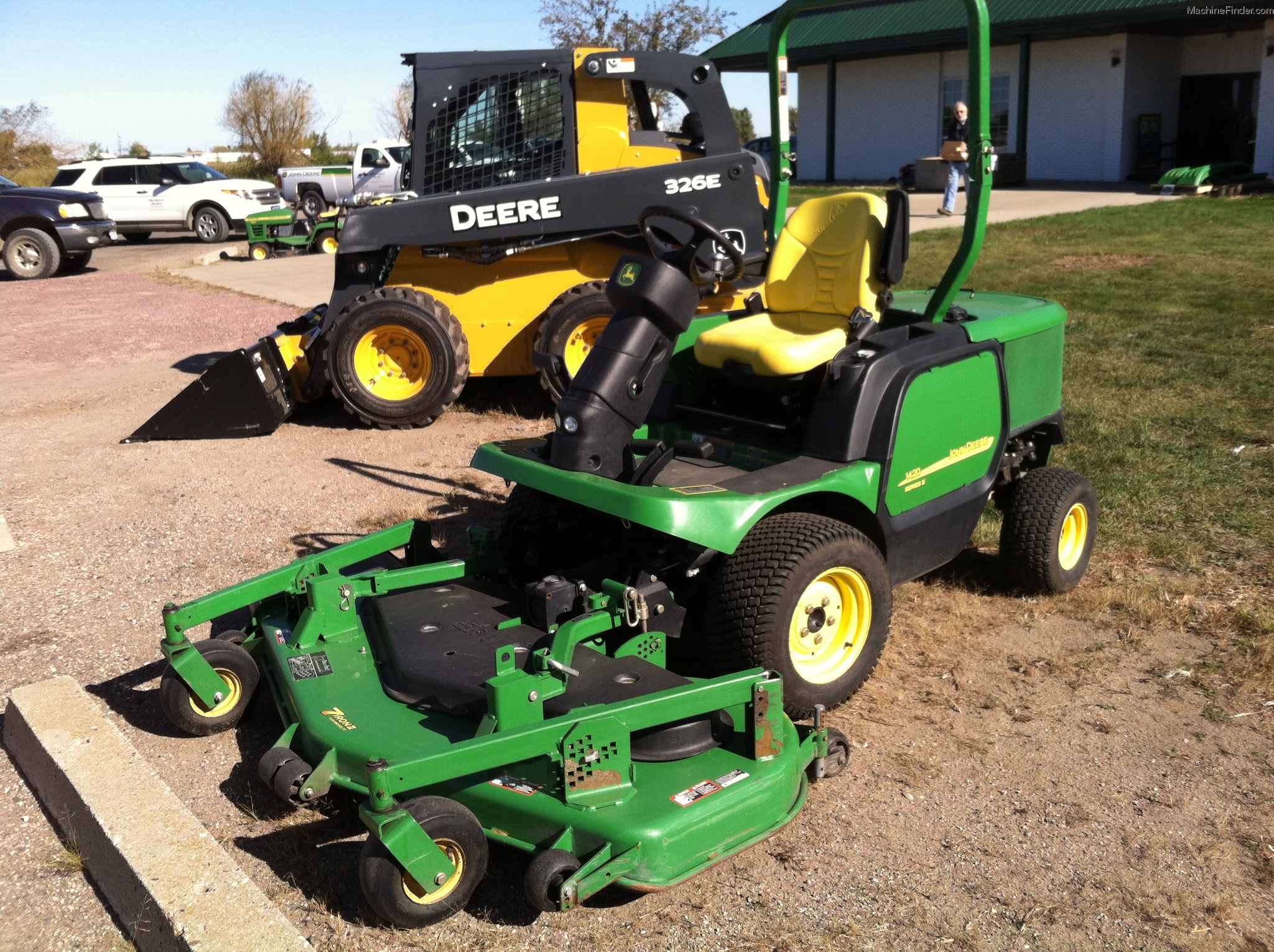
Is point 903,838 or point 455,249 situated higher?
point 455,249

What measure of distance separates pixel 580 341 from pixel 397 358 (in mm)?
1210

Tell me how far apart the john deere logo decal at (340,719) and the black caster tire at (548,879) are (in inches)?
31.5

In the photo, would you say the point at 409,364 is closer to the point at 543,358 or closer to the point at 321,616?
the point at 543,358

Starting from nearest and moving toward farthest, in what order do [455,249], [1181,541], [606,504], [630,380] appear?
[606,504], [630,380], [1181,541], [455,249]

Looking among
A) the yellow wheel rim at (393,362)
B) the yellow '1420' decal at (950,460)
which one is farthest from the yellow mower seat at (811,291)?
the yellow wheel rim at (393,362)

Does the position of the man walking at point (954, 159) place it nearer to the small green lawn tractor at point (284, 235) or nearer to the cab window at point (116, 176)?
the small green lawn tractor at point (284, 235)

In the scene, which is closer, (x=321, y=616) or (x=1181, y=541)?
(x=321, y=616)

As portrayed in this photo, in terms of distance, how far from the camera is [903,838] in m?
3.32

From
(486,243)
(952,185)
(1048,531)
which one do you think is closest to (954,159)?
(952,185)

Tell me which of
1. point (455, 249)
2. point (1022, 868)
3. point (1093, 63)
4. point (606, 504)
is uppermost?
point (1093, 63)

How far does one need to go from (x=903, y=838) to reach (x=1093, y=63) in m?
22.5

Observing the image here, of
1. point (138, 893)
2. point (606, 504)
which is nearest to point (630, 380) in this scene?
point (606, 504)

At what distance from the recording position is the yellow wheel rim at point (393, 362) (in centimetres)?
757

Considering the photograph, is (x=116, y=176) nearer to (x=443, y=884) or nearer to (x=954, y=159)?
(x=954, y=159)
